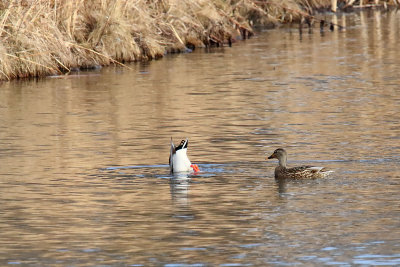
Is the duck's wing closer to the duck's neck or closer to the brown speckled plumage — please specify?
the brown speckled plumage

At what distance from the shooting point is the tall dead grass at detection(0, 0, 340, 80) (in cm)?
2614

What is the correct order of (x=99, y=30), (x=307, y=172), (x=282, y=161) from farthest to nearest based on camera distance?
(x=99, y=30) < (x=282, y=161) < (x=307, y=172)

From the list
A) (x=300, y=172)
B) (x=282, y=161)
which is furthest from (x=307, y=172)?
(x=282, y=161)

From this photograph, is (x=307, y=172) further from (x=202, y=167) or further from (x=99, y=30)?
(x=99, y=30)

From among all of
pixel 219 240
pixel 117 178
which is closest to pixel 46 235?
pixel 219 240

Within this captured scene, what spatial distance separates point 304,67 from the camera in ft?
93.4

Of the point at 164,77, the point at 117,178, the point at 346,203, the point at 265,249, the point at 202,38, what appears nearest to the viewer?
the point at 265,249

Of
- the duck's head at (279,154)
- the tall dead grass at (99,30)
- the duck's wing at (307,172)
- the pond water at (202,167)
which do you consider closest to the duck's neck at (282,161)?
the duck's head at (279,154)

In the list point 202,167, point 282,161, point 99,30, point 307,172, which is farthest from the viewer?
point 99,30

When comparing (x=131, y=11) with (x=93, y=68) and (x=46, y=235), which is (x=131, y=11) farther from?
(x=46, y=235)

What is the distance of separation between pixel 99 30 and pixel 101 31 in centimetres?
6

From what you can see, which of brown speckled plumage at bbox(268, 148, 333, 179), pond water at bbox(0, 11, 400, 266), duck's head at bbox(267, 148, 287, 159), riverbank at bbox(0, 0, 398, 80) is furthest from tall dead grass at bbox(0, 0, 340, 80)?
brown speckled plumage at bbox(268, 148, 333, 179)

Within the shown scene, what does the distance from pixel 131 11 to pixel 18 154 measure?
1503 centimetres

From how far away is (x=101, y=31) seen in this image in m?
29.0
